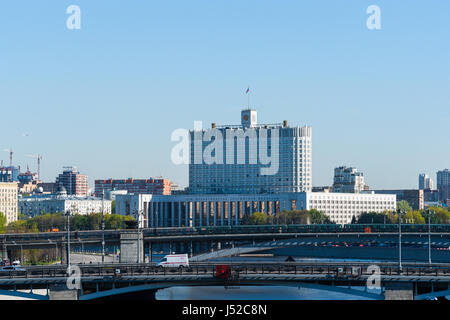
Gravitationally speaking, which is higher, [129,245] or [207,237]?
[207,237]

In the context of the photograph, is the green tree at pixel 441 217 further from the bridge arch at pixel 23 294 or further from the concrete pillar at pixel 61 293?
the bridge arch at pixel 23 294

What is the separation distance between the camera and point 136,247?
306 feet

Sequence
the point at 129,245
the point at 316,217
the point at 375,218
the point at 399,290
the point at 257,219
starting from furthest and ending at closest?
the point at 316,217 → the point at 257,219 → the point at 375,218 → the point at 129,245 → the point at 399,290

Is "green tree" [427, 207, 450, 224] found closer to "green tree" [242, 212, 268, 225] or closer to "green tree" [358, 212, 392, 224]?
"green tree" [358, 212, 392, 224]

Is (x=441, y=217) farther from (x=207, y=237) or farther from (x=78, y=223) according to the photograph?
(x=207, y=237)

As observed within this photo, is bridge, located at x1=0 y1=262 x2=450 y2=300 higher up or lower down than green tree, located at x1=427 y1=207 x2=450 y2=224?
higher up

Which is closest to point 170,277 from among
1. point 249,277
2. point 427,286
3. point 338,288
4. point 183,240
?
point 249,277

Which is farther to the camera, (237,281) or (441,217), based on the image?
(441,217)

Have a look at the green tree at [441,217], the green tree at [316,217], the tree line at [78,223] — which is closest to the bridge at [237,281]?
the tree line at [78,223]

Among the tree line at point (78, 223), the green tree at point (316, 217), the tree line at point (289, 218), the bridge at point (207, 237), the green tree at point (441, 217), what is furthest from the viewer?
the green tree at point (316, 217)
